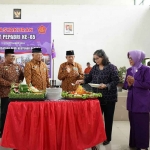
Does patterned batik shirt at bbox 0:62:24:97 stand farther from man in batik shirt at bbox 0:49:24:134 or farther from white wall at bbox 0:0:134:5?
white wall at bbox 0:0:134:5

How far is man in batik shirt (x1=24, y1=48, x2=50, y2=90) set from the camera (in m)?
3.38

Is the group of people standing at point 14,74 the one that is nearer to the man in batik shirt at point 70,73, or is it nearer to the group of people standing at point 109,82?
the group of people standing at point 109,82

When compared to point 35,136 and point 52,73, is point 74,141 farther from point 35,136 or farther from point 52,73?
point 52,73

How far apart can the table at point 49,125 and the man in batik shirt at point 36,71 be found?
1150mm

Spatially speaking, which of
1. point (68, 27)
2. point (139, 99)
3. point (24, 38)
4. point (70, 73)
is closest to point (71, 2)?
point (68, 27)

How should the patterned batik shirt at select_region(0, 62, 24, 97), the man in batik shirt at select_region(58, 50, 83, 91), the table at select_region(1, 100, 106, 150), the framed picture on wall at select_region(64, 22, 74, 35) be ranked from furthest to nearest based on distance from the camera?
the framed picture on wall at select_region(64, 22, 74, 35)
the man in batik shirt at select_region(58, 50, 83, 91)
the patterned batik shirt at select_region(0, 62, 24, 97)
the table at select_region(1, 100, 106, 150)

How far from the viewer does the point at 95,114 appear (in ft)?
7.79

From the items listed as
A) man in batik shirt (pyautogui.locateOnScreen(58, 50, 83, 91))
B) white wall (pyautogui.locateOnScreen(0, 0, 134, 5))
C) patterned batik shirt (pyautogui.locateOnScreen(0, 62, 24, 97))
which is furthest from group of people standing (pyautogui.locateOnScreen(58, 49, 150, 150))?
white wall (pyautogui.locateOnScreen(0, 0, 134, 5))

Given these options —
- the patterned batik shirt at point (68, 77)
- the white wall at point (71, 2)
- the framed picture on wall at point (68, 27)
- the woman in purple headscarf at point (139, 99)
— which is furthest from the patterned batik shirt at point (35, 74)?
the white wall at point (71, 2)

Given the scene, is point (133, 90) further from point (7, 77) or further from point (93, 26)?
point (93, 26)

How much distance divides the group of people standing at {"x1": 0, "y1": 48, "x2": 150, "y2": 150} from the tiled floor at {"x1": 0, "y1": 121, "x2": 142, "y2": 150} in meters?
0.10

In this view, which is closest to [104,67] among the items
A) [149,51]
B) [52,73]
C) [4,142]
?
[4,142]

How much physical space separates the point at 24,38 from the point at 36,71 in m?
2.68

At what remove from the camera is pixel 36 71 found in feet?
11.2
